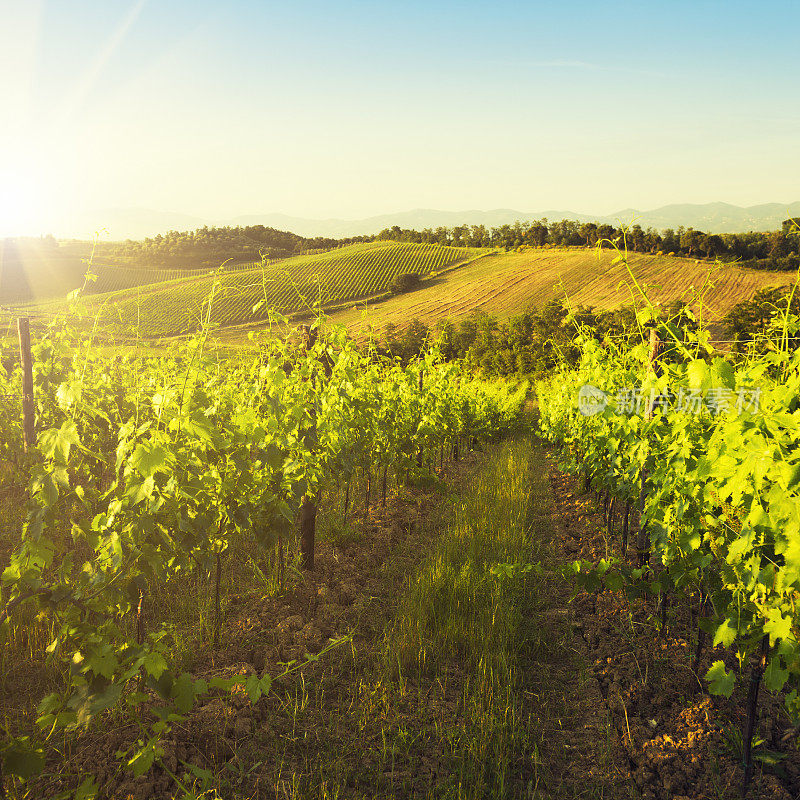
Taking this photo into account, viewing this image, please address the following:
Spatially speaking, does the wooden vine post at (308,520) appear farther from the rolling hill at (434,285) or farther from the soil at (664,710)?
the rolling hill at (434,285)

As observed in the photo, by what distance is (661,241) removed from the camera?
53.2 meters

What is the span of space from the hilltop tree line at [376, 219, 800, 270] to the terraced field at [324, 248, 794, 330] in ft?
7.41

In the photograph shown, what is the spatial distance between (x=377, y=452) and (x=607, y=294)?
134ft

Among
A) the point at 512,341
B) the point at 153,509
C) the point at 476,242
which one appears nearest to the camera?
the point at 153,509

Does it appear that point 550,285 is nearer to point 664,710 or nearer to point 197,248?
point 664,710

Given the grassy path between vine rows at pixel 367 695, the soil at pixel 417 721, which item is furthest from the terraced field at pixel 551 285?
the soil at pixel 417 721

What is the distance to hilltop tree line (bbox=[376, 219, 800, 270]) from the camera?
44.5 m

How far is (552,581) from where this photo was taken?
5102mm

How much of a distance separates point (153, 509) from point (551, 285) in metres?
48.6

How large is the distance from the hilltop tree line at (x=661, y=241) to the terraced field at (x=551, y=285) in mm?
2259

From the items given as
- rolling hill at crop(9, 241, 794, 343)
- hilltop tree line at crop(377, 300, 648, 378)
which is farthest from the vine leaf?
rolling hill at crop(9, 241, 794, 343)

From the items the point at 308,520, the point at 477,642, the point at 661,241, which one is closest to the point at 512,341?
the point at 661,241

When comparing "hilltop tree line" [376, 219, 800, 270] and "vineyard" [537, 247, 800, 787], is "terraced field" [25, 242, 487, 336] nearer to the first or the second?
"hilltop tree line" [376, 219, 800, 270]

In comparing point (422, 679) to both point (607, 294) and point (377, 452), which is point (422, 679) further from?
point (607, 294)
